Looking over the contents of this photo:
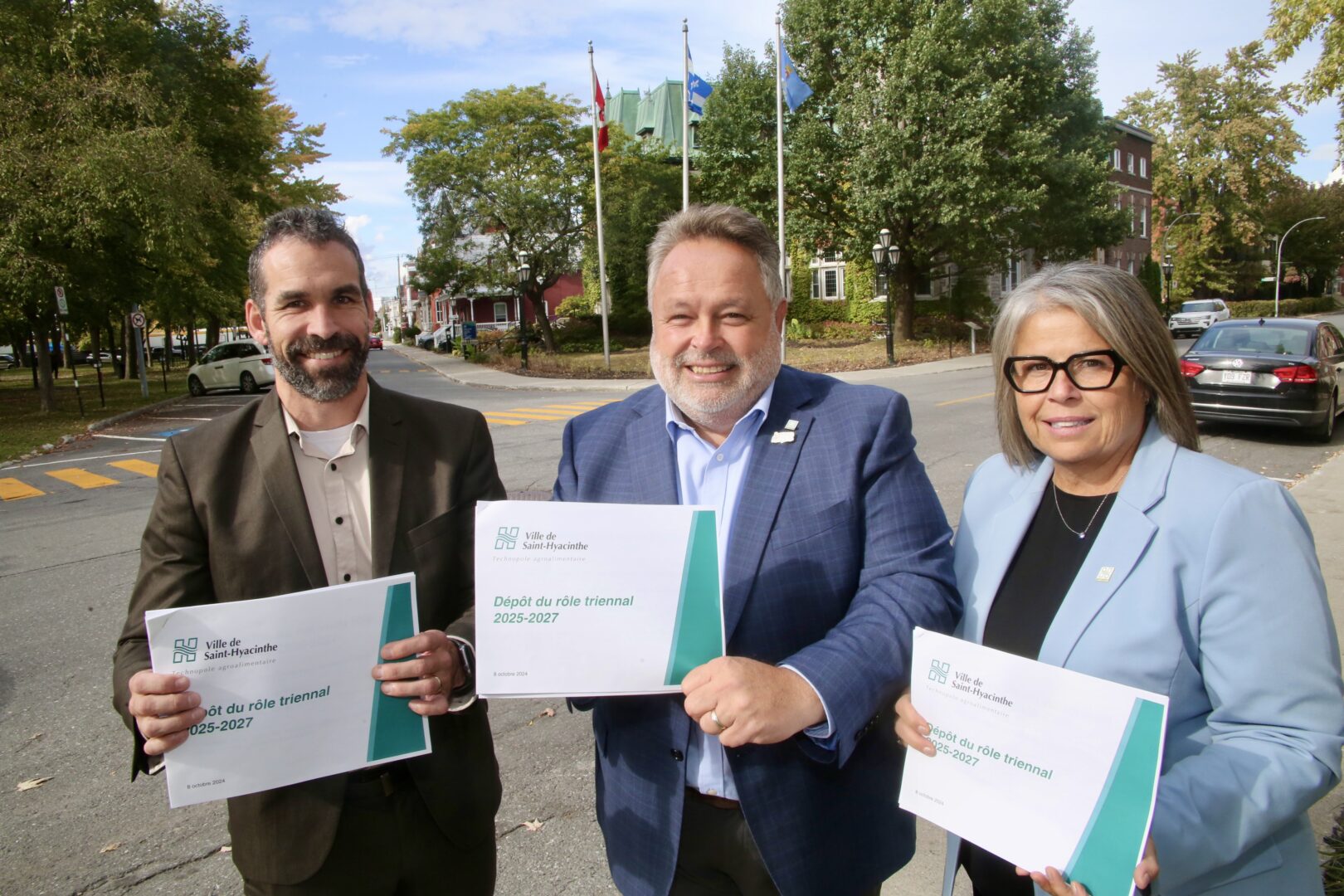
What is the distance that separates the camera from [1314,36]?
564 inches

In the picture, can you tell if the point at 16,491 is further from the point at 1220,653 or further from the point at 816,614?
the point at 1220,653

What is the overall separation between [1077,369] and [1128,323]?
14 cm

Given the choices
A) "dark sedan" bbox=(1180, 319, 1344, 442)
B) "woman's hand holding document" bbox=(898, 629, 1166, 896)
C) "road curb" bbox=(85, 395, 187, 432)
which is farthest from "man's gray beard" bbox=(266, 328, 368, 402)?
"road curb" bbox=(85, 395, 187, 432)

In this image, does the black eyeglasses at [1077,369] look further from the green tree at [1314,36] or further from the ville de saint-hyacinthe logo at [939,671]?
the green tree at [1314,36]

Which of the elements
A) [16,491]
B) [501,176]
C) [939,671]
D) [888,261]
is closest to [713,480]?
[939,671]

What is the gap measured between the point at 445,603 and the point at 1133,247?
70.9 meters

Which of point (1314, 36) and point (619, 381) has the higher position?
point (1314, 36)

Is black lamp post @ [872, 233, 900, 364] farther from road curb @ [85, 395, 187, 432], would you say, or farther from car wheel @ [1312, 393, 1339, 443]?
road curb @ [85, 395, 187, 432]

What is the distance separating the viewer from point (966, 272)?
37.1 metres

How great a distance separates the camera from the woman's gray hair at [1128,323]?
180cm

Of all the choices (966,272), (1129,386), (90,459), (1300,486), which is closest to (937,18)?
(966,272)

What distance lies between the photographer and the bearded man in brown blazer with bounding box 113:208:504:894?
1887 mm

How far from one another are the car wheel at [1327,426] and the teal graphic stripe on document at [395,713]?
43.1 feet

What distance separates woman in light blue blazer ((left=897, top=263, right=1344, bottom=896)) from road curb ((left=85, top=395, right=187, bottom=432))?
20514 millimetres
